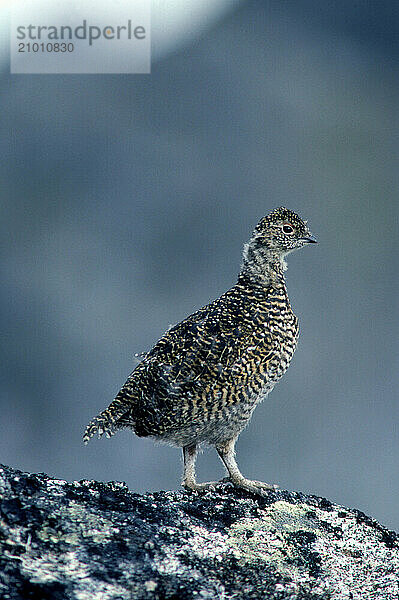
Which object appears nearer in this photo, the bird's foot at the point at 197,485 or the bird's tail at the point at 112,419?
the bird's foot at the point at 197,485

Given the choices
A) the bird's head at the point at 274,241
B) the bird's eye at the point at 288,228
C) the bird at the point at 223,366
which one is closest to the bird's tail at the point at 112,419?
the bird at the point at 223,366

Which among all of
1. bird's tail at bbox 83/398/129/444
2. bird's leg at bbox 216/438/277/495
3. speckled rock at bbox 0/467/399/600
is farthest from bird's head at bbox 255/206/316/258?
speckled rock at bbox 0/467/399/600

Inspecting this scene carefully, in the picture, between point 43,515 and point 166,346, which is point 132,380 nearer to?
point 166,346

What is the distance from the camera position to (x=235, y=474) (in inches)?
197

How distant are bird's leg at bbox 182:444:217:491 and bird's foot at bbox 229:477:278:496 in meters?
0.20

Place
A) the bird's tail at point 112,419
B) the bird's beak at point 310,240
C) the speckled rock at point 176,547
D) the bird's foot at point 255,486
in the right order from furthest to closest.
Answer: the bird's beak at point 310,240 < the bird's tail at point 112,419 < the bird's foot at point 255,486 < the speckled rock at point 176,547

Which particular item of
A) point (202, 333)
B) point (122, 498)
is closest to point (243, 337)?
point (202, 333)

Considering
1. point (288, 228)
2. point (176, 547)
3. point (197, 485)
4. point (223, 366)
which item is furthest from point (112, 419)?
point (176, 547)

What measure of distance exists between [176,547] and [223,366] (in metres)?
1.81

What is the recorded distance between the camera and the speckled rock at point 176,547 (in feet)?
9.51

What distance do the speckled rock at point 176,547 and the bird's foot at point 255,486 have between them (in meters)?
0.25

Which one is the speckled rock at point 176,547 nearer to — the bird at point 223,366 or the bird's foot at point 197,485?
the bird's foot at point 197,485

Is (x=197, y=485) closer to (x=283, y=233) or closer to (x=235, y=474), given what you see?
(x=235, y=474)

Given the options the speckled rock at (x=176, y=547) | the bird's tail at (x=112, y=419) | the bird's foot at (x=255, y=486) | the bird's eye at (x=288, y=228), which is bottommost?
the speckled rock at (x=176, y=547)
